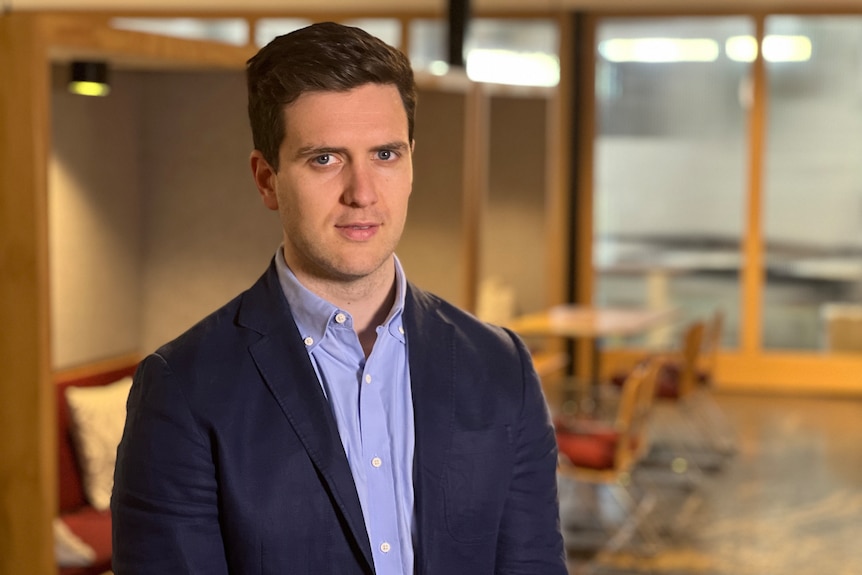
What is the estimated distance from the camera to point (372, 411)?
159 cm

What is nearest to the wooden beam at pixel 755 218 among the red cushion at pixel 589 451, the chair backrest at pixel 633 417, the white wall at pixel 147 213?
the chair backrest at pixel 633 417

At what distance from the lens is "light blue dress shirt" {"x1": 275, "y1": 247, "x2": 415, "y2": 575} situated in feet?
5.17

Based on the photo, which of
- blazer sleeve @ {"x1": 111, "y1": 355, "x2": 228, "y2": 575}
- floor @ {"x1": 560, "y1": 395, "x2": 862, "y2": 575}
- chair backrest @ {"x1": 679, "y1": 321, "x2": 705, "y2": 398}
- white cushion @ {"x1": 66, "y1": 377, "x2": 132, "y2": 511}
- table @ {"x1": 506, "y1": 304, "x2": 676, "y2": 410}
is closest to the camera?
blazer sleeve @ {"x1": 111, "y1": 355, "x2": 228, "y2": 575}

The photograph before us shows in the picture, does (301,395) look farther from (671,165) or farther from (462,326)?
(671,165)

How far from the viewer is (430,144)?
219 inches

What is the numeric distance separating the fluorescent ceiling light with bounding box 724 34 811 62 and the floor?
4.03 meters

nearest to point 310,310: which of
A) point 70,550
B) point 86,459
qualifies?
point 70,550

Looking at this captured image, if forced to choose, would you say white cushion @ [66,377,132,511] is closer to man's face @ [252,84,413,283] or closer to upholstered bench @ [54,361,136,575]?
upholstered bench @ [54,361,136,575]

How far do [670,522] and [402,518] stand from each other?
5081mm

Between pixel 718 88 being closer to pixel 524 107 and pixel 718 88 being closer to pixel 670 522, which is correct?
pixel 524 107

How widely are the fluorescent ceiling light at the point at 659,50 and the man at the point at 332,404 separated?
10381mm

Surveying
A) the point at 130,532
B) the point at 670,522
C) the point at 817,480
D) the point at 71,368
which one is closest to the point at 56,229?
the point at 71,368

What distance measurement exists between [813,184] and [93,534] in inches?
359

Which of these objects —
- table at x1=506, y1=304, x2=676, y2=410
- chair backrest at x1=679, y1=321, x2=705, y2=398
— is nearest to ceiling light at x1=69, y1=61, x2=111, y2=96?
table at x1=506, y1=304, x2=676, y2=410
